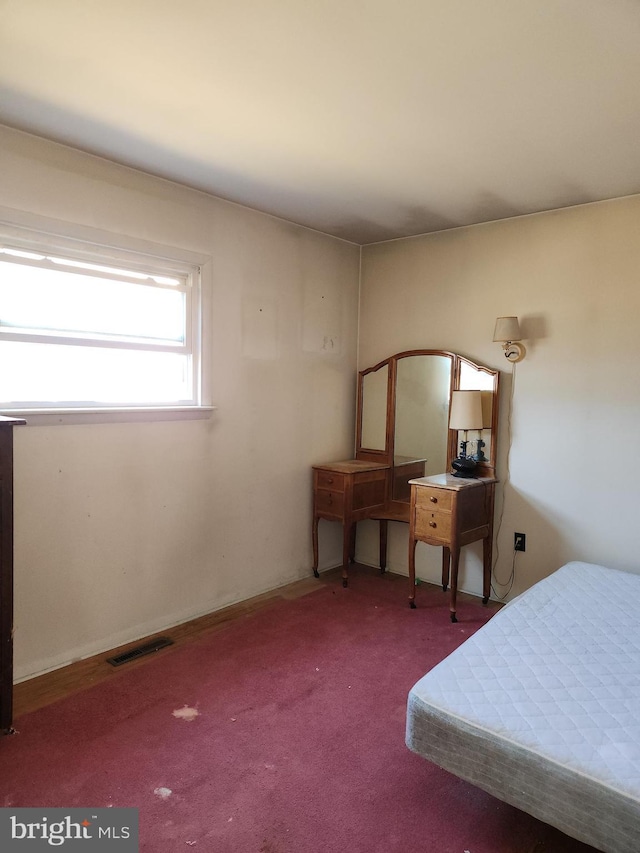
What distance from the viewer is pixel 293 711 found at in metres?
2.27

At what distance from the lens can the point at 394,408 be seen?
155 inches

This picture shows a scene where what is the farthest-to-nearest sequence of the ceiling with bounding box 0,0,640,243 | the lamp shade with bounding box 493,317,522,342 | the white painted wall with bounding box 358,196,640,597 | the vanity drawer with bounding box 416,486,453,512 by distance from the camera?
the lamp shade with bounding box 493,317,522,342, the vanity drawer with bounding box 416,486,453,512, the white painted wall with bounding box 358,196,640,597, the ceiling with bounding box 0,0,640,243

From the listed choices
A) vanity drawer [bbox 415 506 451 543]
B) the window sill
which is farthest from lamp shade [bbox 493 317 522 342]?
the window sill

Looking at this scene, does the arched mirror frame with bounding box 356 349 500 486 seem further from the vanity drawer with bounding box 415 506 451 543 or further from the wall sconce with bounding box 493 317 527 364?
the vanity drawer with bounding box 415 506 451 543

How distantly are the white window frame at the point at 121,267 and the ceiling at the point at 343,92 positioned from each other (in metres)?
0.38

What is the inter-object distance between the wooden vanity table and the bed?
113 cm

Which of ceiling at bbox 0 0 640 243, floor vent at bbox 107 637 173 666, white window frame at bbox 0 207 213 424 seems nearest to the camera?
ceiling at bbox 0 0 640 243

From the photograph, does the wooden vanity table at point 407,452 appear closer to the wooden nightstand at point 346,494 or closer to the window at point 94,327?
the wooden nightstand at point 346,494

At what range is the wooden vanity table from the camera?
3384mm

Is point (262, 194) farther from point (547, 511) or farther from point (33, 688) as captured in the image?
point (33, 688)

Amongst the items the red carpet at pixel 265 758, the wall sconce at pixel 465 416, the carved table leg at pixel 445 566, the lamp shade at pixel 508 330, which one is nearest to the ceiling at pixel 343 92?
the lamp shade at pixel 508 330

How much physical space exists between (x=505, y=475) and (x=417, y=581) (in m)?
0.99

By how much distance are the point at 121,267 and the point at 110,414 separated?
29.7 inches

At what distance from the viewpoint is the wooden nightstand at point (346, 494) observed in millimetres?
3625
